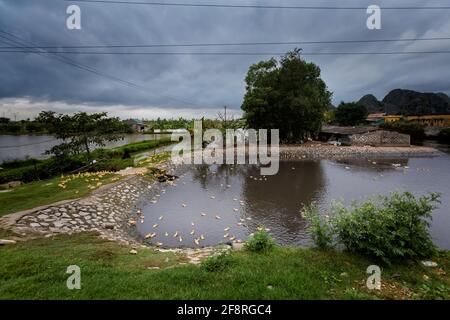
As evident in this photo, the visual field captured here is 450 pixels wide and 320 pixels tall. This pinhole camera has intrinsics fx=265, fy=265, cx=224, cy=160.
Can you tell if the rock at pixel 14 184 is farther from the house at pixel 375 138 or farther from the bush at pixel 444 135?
the bush at pixel 444 135

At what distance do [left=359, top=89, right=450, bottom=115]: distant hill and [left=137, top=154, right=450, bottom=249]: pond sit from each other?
73.4 metres

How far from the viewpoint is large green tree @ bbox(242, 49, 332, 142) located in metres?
33.3

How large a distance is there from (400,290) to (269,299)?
2.28 meters

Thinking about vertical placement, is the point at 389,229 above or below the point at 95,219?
above

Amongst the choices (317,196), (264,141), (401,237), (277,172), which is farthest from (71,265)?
(264,141)

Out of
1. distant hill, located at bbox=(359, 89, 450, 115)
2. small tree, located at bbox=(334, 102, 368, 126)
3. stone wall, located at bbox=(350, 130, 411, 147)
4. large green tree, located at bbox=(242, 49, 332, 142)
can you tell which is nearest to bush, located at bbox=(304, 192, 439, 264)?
large green tree, located at bbox=(242, 49, 332, 142)

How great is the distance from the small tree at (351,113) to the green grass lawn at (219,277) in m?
68.5

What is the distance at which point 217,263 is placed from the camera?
484 cm

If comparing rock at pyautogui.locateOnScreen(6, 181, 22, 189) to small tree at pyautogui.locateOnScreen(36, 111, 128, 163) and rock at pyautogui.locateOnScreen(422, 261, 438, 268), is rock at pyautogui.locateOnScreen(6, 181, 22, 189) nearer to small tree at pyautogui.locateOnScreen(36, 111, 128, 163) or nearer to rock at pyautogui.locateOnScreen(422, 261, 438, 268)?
small tree at pyautogui.locateOnScreen(36, 111, 128, 163)

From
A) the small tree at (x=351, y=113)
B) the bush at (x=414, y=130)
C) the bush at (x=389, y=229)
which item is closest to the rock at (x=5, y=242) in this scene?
the bush at (x=389, y=229)

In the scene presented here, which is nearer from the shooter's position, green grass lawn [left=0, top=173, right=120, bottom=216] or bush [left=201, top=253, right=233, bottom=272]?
bush [left=201, top=253, right=233, bottom=272]

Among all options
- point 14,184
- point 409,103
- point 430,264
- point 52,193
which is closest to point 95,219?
point 52,193

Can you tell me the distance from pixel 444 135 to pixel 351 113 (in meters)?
25.4

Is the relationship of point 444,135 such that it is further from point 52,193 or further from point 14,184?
point 14,184
